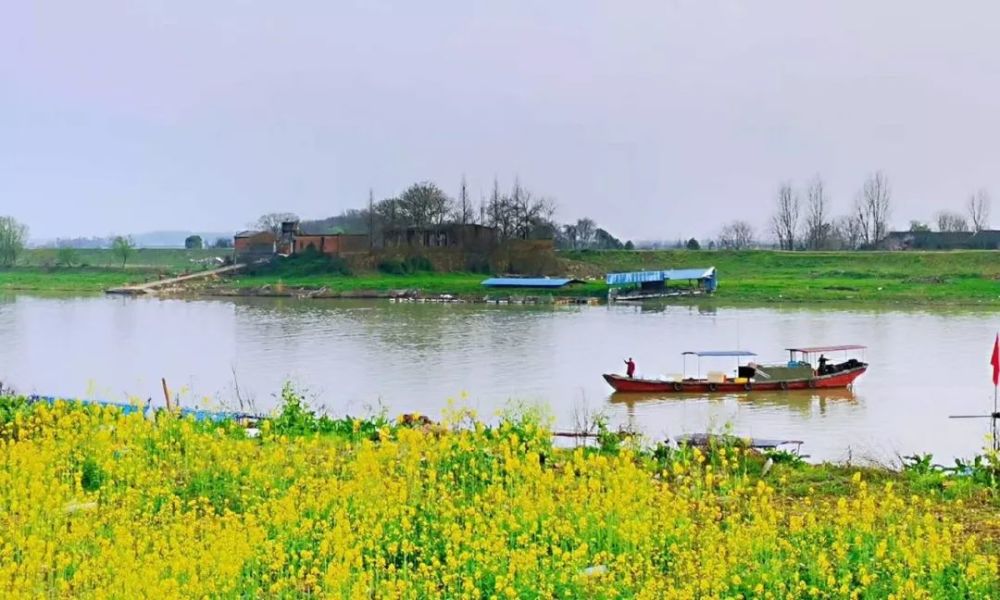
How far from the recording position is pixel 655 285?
55219mm

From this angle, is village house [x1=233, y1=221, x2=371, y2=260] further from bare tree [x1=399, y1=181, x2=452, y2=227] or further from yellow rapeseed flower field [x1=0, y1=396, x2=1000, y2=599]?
yellow rapeseed flower field [x1=0, y1=396, x2=1000, y2=599]

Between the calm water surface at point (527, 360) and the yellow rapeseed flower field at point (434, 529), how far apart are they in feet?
9.28

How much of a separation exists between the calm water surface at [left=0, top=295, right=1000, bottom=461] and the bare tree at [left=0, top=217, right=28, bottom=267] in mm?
41703

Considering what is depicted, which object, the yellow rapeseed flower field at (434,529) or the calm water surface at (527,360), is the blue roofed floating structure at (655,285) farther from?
the yellow rapeseed flower field at (434,529)

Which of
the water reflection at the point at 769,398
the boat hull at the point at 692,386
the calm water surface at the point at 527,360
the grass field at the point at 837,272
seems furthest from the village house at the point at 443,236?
the water reflection at the point at 769,398

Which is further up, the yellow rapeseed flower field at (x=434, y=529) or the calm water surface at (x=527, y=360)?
the yellow rapeseed flower field at (x=434, y=529)

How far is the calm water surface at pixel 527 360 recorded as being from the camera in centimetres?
1786

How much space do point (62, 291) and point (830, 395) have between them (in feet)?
180

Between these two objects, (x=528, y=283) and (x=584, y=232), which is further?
(x=584, y=232)

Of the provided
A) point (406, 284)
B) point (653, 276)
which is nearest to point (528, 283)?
point (653, 276)

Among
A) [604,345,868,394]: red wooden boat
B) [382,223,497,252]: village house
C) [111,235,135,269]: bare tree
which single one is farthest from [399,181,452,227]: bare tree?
[604,345,868,394]: red wooden boat

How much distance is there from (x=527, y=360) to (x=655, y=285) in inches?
1190

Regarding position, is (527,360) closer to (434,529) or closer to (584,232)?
(434,529)

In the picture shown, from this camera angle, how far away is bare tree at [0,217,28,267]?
82.4 metres
